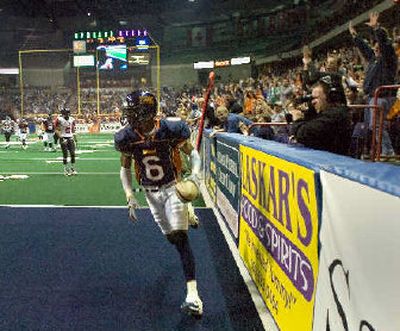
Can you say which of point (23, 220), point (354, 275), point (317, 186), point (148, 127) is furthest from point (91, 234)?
point (354, 275)

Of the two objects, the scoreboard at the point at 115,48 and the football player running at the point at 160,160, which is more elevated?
the scoreboard at the point at 115,48

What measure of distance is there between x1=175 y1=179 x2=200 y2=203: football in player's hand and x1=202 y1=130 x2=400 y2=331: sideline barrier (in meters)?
0.61

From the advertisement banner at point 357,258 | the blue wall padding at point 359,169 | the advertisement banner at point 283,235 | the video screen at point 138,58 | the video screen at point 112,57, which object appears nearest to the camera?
the advertisement banner at point 357,258

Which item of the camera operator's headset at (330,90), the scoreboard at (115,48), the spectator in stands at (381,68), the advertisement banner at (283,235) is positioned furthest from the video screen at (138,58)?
the camera operator's headset at (330,90)

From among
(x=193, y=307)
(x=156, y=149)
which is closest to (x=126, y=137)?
(x=156, y=149)

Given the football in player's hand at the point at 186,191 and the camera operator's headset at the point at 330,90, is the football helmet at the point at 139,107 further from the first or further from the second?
the camera operator's headset at the point at 330,90

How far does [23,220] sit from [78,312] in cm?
420

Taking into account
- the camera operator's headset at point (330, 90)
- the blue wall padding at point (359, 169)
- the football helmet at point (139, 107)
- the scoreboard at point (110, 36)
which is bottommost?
the blue wall padding at point (359, 169)

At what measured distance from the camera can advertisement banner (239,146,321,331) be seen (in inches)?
109

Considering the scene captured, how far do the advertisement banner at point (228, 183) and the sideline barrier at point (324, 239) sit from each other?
1265 mm

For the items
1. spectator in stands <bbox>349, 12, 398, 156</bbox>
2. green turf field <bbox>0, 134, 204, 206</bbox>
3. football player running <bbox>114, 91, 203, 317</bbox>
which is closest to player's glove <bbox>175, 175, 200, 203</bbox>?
football player running <bbox>114, 91, 203, 317</bbox>

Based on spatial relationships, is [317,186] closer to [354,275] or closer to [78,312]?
[354,275]

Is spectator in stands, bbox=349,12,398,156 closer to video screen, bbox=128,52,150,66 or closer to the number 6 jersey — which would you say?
the number 6 jersey

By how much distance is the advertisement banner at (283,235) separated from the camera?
109 inches
